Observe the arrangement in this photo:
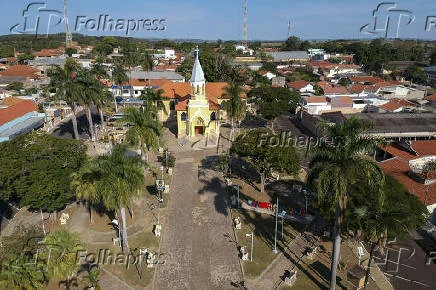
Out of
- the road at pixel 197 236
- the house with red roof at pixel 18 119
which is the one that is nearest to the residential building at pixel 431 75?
the road at pixel 197 236

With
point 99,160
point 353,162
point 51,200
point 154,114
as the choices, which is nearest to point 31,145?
point 51,200

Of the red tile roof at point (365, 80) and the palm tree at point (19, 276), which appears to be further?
the red tile roof at point (365, 80)

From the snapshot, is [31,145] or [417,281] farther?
[31,145]

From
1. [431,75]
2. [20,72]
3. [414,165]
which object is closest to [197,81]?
[414,165]

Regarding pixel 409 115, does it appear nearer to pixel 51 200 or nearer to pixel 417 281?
pixel 417 281

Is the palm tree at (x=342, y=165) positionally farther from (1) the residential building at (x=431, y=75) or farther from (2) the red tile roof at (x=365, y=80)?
(1) the residential building at (x=431, y=75)
